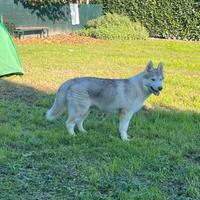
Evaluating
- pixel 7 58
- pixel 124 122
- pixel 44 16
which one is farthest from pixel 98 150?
pixel 44 16

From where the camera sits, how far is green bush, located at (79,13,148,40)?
20.5 metres

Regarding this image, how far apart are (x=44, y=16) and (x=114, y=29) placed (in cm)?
333

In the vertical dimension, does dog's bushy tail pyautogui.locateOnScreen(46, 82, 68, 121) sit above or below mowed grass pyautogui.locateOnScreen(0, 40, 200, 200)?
above

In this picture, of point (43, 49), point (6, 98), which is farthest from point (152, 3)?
point (6, 98)

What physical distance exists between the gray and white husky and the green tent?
55.2 inches

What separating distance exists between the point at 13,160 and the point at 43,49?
11.3m

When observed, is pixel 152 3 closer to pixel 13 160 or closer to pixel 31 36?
pixel 31 36

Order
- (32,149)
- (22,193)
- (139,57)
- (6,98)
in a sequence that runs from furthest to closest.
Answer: (139,57) < (6,98) < (32,149) < (22,193)

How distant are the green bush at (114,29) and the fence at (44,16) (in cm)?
113

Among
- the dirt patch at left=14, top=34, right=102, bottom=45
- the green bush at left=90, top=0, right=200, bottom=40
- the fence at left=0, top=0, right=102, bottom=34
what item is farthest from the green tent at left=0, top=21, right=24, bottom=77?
the green bush at left=90, top=0, right=200, bottom=40

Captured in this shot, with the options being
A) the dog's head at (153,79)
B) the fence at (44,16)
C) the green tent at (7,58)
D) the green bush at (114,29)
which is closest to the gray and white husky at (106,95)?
the dog's head at (153,79)

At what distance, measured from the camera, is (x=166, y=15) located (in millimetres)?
21859

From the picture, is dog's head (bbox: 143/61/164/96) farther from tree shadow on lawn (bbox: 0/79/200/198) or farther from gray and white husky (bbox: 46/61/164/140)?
tree shadow on lawn (bbox: 0/79/200/198)

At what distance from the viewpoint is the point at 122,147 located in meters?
5.64
